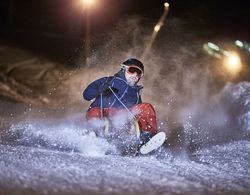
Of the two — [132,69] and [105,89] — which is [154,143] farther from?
[132,69]

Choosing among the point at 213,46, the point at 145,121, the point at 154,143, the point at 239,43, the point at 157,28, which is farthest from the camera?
the point at 157,28

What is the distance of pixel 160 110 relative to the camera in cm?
1369

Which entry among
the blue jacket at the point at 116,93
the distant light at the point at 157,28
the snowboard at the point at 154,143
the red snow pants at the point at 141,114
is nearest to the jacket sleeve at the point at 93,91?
the blue jacket at the point at 116,93

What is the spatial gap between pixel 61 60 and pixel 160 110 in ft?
37.9

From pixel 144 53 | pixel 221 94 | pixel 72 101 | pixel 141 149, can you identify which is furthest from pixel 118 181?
pixel 144 53

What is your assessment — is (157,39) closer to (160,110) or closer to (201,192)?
(160,110)

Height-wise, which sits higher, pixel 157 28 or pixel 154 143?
pixel 157 28

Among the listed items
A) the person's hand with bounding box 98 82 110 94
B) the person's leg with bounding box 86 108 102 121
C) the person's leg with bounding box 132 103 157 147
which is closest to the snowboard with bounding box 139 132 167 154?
the person's leg with bounding box 132 103 157 147

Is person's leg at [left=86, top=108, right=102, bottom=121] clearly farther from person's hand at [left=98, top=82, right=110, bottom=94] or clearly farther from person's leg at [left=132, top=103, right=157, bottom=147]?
person's leg at [left=132, top=103, right=157, bottom=147]


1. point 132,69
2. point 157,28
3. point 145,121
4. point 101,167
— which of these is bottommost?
point 101,167

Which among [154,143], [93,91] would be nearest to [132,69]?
[93,91]

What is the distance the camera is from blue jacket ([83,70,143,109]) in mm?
7457

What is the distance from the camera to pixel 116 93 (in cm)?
753

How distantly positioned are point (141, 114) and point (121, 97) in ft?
1.87
